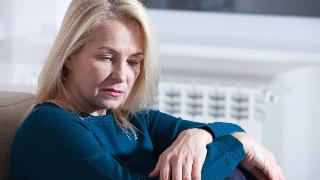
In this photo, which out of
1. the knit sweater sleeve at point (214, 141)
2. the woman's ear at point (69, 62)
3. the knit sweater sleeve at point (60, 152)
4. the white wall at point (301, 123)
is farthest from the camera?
the white wall at point (301, 123)

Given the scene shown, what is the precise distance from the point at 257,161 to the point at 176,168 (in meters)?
0.34

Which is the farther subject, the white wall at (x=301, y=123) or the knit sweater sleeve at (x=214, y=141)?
the white wall at (x=301, y=123)

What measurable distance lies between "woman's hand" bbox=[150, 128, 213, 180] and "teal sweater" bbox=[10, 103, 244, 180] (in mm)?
32

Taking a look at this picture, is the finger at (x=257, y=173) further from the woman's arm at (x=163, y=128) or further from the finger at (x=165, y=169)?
the finger at (x=165, y=169)

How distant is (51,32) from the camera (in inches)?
110

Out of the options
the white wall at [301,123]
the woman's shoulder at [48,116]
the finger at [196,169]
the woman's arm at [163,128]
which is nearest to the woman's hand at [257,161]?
the woman's arm at [163,128]

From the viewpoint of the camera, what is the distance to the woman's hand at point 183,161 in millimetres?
1204

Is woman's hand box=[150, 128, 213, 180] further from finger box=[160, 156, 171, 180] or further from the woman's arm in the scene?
the woman's arm

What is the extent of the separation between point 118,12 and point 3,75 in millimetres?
1560

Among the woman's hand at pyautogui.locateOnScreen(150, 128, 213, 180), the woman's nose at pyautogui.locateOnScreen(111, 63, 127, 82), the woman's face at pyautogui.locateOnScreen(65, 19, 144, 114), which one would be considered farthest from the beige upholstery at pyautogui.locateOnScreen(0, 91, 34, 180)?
the woman's hand at pyautogui.locateOnScreen(150, 128, 213, 180)

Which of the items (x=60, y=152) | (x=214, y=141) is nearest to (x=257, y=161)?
(x=214, y=141)

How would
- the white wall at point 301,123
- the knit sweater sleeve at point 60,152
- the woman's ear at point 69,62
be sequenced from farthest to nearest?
the white wall at point 301,123 → the woman's ear at point 69,62 → the knit sweater sleeve at point 60,152

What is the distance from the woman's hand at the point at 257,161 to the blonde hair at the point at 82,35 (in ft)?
1.05

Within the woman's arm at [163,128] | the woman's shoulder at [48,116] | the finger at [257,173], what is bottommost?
the finger at [257,173]
